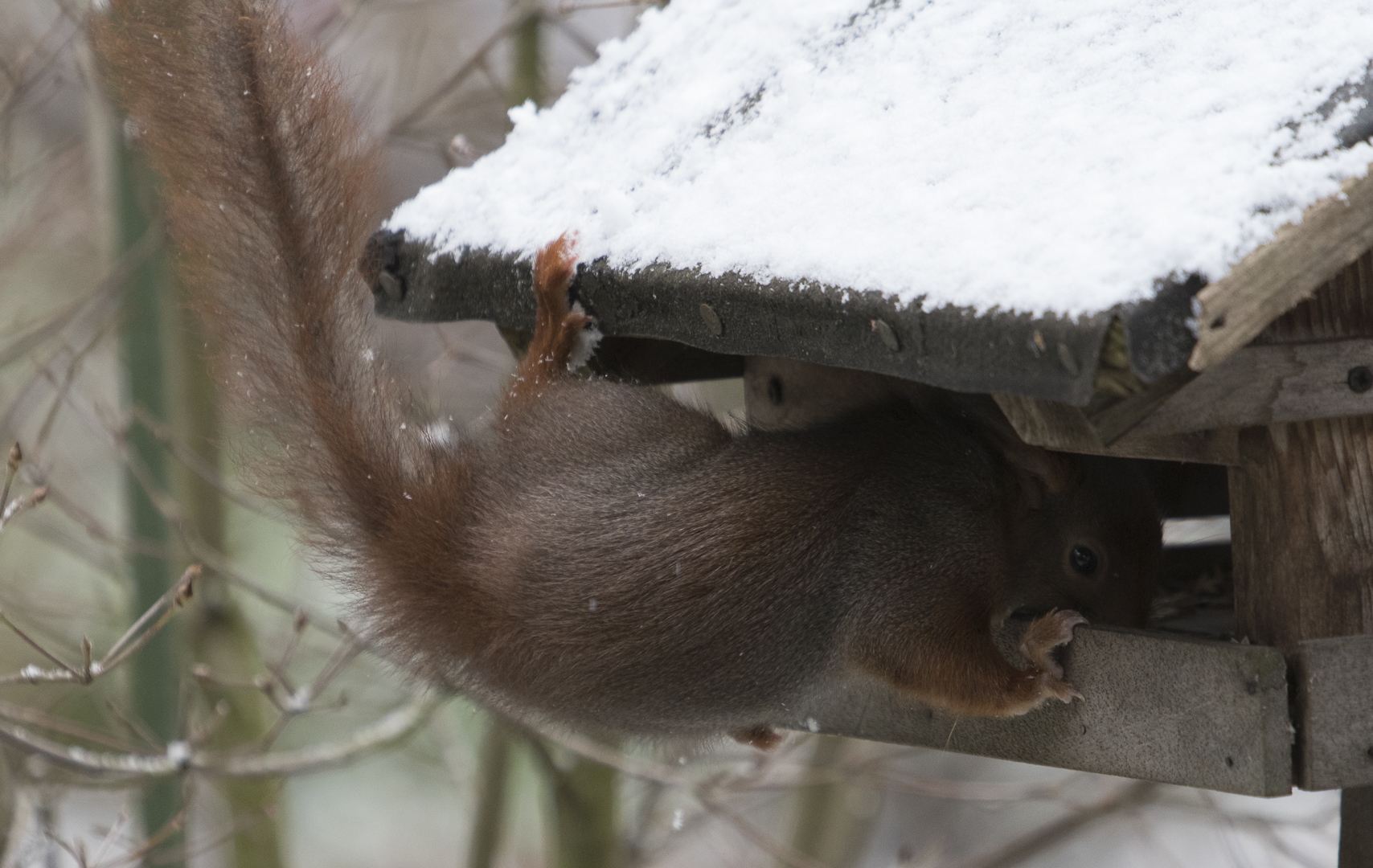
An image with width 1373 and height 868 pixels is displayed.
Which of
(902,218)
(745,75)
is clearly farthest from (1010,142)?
(745,75)

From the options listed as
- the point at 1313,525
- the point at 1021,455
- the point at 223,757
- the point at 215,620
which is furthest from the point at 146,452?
the point at 1313,525

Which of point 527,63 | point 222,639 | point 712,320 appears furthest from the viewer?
point 222,639

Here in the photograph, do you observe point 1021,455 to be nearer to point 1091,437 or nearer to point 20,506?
point 1091,437

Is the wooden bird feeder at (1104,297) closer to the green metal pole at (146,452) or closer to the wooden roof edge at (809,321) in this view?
the wooden roof edge at (809,321)

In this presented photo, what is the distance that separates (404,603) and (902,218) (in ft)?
3.38

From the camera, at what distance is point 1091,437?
1571 millimetres

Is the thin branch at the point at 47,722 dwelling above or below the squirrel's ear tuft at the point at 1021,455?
below

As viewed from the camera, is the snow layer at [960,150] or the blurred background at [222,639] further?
the blurred background at [222,639]

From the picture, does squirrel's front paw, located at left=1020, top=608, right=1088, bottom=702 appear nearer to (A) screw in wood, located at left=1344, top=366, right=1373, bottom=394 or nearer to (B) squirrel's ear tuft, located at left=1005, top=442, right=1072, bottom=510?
(B) squirrel's ear tuft, located at left=1005, top=442, right=1072, bottom=510

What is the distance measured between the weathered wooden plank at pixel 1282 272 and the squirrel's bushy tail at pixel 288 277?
1.22m

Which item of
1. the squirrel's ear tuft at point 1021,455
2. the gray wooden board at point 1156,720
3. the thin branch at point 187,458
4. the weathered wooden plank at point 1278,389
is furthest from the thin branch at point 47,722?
the weathered wooden plank at point 1278,389

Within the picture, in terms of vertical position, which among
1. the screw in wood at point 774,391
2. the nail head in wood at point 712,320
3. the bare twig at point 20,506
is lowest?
the bare twig at point 20,506

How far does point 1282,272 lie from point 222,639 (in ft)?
13.3

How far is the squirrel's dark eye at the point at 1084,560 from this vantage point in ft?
7.38
